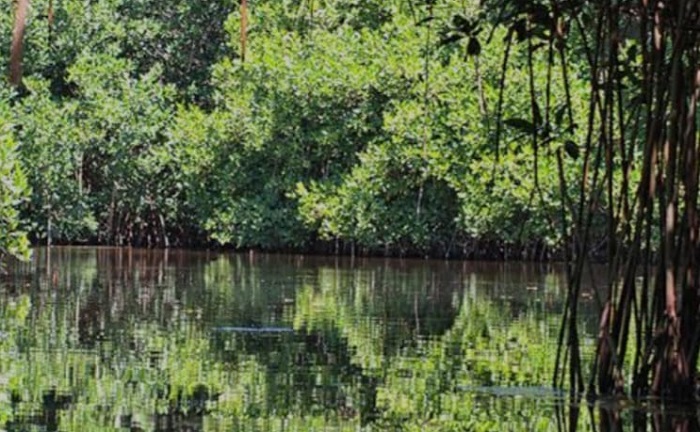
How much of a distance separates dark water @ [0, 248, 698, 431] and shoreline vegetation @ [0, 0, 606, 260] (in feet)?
34.3

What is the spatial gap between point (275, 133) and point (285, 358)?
2460cm

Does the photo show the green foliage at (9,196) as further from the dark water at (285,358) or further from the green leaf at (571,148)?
the green leaf at (571,148)

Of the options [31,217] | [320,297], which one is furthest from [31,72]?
[320,297]

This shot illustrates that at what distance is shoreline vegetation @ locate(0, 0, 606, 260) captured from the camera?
33156 millimetres

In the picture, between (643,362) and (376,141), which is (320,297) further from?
(376,141)

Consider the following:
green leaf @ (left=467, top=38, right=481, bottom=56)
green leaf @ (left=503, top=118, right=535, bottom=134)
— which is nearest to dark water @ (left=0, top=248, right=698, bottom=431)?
green leaf @ (left=503, top=118, right=535, bottom=134)

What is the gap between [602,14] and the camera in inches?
340

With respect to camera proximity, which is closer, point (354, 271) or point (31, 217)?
point (354, 271)

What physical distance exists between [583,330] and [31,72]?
87.5ft

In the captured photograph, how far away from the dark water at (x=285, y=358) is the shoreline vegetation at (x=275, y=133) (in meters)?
10.5

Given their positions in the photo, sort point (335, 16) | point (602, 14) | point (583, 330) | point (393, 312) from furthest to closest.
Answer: point (335, 16)
point (393, 312)
point (583, 330)
point (602, 14)

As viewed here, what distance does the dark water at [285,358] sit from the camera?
878cm

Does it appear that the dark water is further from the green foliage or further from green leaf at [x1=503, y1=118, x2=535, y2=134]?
green leaf at [x1=503, y1=118, x2=535, y2=134]

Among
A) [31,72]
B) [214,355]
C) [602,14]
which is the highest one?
[31,72]
